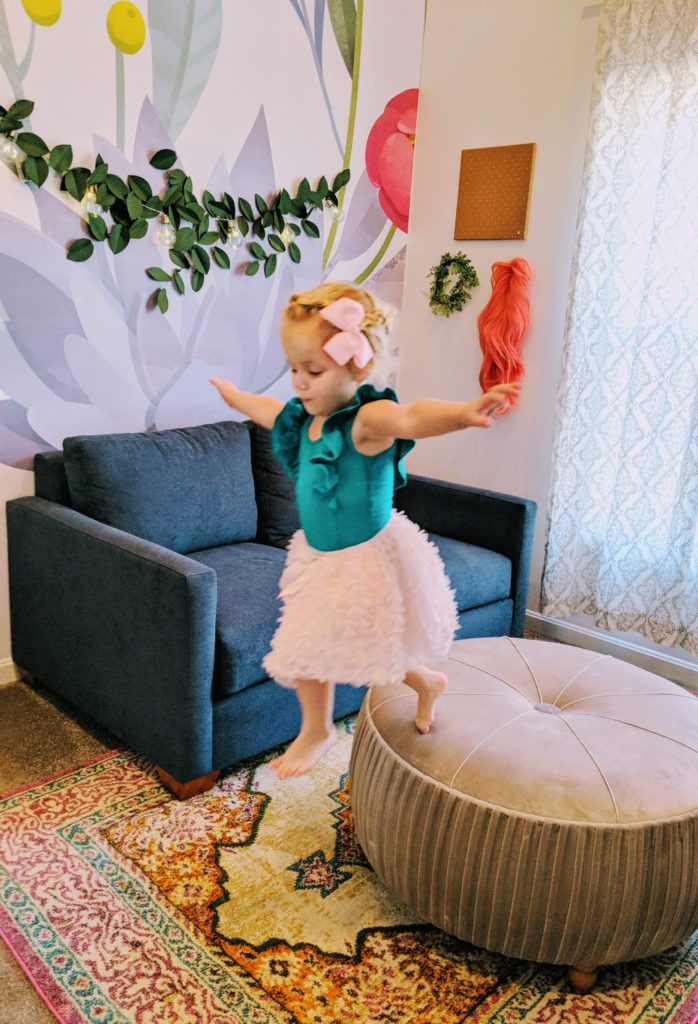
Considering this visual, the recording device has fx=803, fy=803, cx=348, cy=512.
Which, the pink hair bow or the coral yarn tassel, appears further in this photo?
the coral yarn tassel

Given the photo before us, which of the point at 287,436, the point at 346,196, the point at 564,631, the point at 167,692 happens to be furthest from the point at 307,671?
the point at 346,196

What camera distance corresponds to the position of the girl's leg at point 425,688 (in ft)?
5.26

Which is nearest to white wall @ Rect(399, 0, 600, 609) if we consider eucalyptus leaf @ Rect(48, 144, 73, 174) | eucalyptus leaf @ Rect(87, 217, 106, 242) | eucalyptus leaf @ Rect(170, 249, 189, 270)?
eucalyptus leaf @ Rect(170, 249, 189, 270)

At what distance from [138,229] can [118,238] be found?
88 millimetres

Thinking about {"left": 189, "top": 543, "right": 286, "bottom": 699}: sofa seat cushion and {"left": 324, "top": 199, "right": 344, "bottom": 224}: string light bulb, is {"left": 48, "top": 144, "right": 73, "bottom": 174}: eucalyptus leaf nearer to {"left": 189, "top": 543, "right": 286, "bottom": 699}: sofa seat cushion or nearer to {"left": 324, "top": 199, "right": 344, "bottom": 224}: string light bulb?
{"left": 324, "top": 199, "right": 344, "bottom": 224}: string light bulb

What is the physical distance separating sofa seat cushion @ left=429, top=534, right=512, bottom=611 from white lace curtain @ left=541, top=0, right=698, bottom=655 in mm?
441

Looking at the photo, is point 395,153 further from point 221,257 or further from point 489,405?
point 489,405

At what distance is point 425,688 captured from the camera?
1.64 metres

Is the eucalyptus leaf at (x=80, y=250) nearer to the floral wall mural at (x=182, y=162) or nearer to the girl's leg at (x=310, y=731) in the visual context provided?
the floral wall mural at (x=182, y=162)

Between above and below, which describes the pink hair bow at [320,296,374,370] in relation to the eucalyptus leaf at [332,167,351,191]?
below

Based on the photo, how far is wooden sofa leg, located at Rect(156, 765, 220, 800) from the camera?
220cm

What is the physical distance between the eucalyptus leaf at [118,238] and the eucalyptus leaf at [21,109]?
422mm

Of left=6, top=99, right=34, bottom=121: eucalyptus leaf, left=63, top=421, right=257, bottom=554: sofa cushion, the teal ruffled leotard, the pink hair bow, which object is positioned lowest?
left=63, top=421, right=257, bottom=554: sofa cushion

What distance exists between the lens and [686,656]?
3211 millimetres
